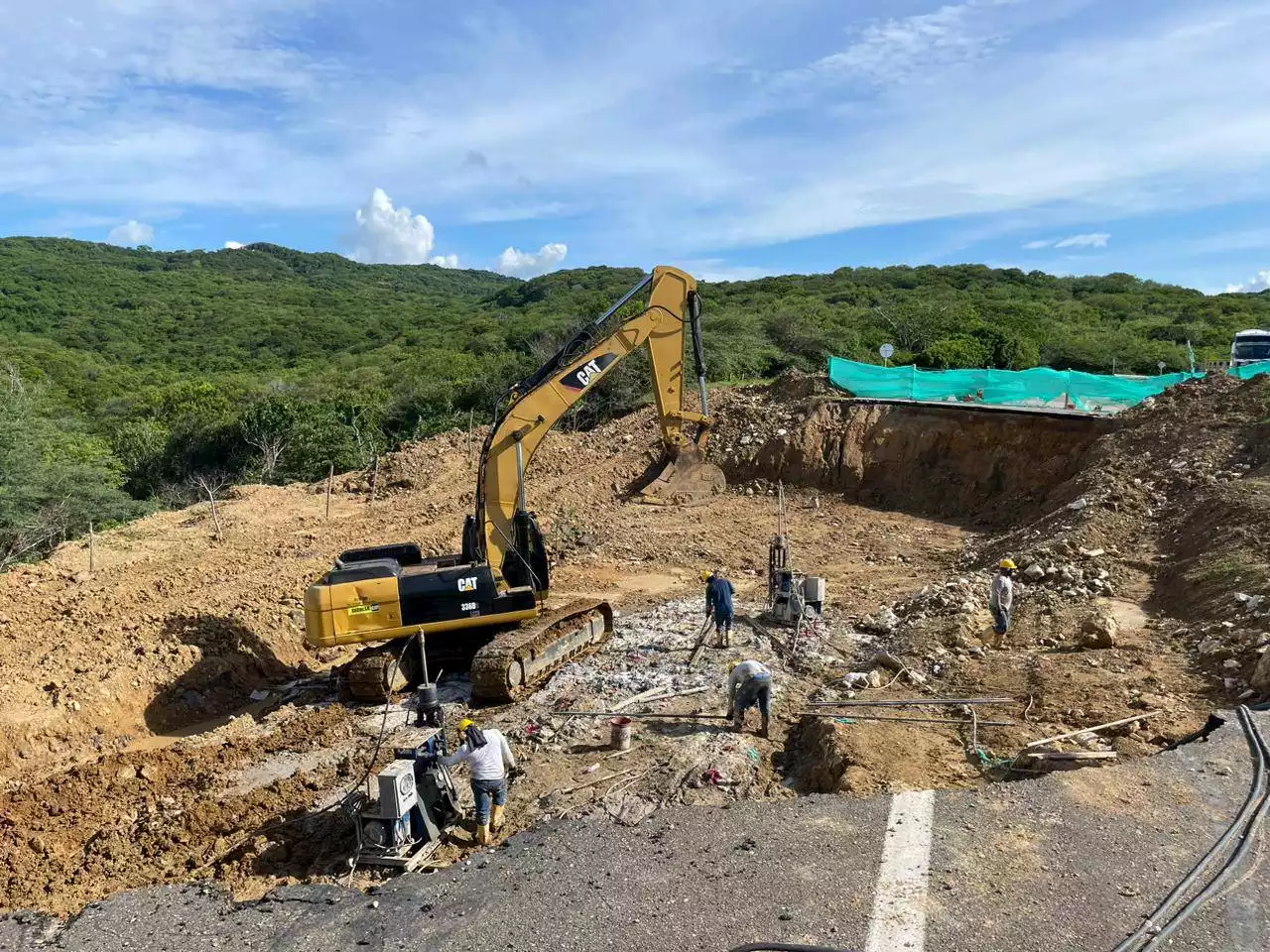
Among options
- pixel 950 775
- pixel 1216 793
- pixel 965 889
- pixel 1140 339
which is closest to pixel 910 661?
pixel 950 775

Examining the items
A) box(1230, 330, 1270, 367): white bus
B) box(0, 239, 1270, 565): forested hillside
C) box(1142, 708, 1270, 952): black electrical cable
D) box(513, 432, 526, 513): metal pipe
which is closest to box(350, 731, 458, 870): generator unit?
box(513, 432, 526, 513): metal pipe

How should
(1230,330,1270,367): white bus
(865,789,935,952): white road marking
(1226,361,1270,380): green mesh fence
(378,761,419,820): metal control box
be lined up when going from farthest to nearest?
(1230,330,1270,367): white bus
(1226,361,1270,380): green mesh fence
(378,761,419,820): metal control box
(865,789,935,952): white road marking

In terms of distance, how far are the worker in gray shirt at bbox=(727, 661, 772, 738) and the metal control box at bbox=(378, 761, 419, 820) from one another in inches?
137

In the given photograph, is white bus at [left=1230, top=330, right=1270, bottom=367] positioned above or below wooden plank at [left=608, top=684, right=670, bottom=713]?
above

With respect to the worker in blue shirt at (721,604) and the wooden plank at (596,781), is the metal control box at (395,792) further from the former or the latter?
the worker in blue shirt at (721,604)

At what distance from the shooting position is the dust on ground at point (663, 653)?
7.82 m

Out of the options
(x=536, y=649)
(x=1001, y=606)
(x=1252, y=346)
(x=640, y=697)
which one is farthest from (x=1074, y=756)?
(x=1252, y=346)

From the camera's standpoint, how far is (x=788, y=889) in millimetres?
5980

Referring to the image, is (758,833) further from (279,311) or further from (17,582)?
(279,311)

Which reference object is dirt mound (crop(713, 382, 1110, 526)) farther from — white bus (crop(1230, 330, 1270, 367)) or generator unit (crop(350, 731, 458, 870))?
generator unit (crop(350, 731, 458, 870))

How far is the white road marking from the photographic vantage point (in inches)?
212

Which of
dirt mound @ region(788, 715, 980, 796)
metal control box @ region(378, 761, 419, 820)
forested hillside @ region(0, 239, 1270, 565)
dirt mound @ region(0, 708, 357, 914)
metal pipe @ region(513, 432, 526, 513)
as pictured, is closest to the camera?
metal control box @ region(378, 761, 419, 820)

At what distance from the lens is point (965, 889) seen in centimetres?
583

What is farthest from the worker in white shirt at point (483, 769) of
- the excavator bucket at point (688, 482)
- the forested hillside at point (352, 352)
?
the forested hillside at point (352, 352)
